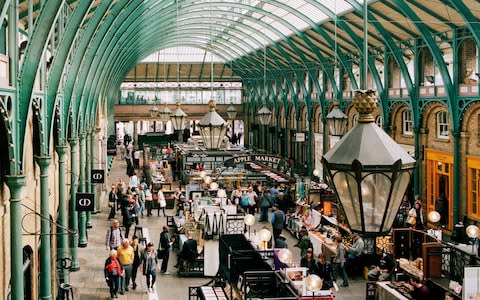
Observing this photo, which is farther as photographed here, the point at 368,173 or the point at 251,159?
the point at 251,159

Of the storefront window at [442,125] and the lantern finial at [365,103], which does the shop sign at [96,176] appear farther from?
the lantern finial at [365,103]

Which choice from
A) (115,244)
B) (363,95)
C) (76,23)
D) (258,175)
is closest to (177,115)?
(115,244)

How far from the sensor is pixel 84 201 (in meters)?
16.8

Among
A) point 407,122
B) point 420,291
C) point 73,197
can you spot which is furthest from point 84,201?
point 407,122

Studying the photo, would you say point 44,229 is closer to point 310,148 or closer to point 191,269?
point 191,269

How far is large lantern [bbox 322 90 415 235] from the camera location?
4141 millimetres

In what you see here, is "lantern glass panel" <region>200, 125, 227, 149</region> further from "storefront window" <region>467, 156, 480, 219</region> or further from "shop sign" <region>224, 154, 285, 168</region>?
"storefront window" <region>467, 156, 480, 219</region>

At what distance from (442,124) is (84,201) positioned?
13.6 meters

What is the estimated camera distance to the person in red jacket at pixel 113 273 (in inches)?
596

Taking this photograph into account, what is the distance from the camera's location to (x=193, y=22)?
3822 cm

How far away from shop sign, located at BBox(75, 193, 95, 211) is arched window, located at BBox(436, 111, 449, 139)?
13.2m

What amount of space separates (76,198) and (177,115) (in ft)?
22.7

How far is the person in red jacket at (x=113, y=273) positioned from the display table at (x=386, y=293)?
5.71 m

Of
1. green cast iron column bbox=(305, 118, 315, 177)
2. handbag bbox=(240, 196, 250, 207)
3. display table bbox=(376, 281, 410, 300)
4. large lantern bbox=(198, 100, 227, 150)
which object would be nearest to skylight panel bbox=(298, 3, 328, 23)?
handbag bbox=(240, 196, 250, 207)
